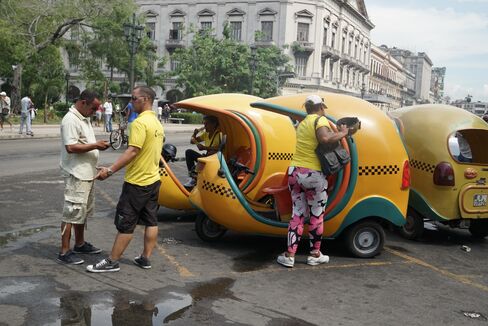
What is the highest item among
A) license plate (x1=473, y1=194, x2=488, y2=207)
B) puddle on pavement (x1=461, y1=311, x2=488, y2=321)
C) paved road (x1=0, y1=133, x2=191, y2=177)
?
license plate (x1=473, y1=194, x2=488, y2=207)

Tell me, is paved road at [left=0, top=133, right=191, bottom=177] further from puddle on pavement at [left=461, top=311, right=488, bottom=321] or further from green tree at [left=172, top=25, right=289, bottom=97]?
green tree at [left=172, top=25, right=289, bottom=97]

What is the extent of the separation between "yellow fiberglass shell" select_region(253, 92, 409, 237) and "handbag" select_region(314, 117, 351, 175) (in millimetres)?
479

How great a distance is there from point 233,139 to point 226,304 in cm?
440

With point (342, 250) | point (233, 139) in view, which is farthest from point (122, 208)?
point (233, 139)

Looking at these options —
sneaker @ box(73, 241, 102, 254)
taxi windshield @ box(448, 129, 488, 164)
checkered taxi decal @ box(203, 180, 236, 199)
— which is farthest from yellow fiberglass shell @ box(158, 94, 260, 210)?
taxi windshield @ box(448, 129, 488, 164)

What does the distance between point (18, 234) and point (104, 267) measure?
1957mm

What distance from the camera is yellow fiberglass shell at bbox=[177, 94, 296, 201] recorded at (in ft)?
24.0

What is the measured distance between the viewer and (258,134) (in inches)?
289

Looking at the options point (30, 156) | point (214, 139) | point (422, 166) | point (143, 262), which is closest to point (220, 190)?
point (143, 262)

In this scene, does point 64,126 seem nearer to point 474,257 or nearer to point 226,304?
point 226,304

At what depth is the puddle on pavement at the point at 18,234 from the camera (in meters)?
6.30

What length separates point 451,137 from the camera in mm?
7195

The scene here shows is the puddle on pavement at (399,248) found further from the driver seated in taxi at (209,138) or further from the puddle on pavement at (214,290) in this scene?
the driver seated in taxi at (209,138)

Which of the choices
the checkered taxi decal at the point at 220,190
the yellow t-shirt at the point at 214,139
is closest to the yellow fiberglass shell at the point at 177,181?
the yellow t-shirt at the point at 214,139
